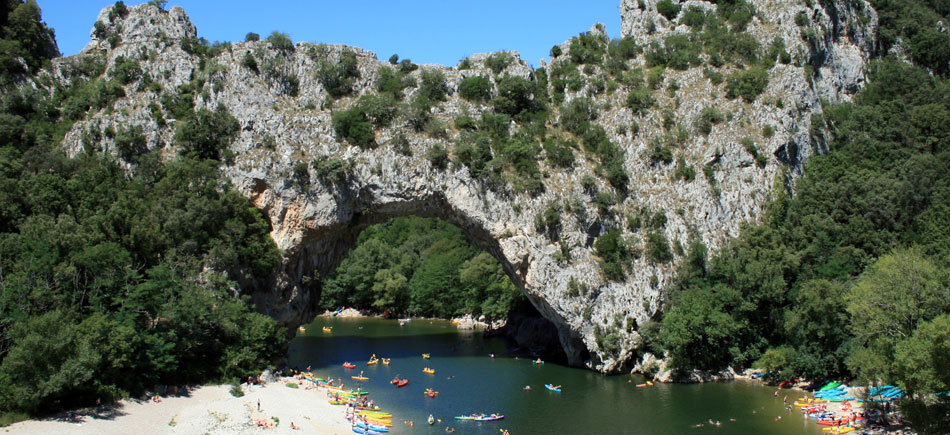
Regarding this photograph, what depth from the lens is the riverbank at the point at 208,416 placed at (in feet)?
109

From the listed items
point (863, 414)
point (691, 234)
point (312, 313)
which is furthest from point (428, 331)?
point (863, 414)

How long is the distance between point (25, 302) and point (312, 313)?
23.0 m

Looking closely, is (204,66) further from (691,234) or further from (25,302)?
(691,234)

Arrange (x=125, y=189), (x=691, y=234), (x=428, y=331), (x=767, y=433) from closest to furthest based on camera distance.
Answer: (x=767, y=433) < (x=125, y=189) < (x=691, y=234) < (x=428, y=331)

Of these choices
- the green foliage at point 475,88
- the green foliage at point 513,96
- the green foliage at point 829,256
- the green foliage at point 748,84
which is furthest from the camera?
the green foliage at point 475,88

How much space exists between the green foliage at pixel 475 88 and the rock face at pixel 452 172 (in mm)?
766

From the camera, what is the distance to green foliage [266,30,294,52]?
5712 centimetres

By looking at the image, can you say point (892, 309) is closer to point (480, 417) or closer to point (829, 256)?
point (829, 256)

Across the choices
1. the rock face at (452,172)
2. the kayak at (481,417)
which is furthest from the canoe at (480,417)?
the rock face at (452,172)

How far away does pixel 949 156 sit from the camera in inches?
1969

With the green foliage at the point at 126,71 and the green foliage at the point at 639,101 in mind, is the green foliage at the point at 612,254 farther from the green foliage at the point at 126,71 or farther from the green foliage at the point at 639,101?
the green foliage at the point at 126,71

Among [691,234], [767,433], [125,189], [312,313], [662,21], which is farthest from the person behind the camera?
[662,21]

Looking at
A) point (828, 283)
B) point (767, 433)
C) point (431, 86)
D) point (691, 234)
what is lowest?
point (767, 433)

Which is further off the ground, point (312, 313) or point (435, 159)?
point (435, 159)
